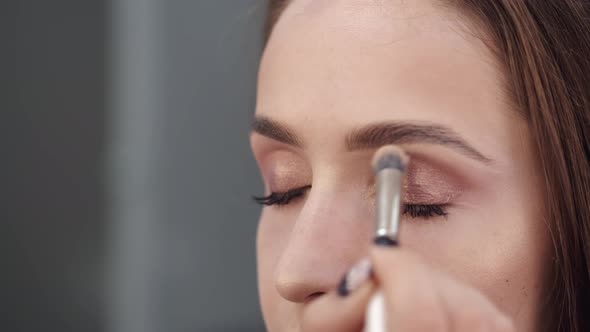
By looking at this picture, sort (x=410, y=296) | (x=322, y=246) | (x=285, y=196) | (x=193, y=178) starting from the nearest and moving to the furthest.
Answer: (x=410, y=296), (x=322, y=246), (x=285, y=196), (x=193, y=178)

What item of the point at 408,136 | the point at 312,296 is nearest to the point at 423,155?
the point at 408,136

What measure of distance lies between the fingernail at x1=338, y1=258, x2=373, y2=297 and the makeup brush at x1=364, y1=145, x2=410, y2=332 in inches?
0.5

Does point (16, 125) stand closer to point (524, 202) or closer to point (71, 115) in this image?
point (71, 115)

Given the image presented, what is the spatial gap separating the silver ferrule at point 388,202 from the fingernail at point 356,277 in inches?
0.8

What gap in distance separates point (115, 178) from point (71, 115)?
0.14 m

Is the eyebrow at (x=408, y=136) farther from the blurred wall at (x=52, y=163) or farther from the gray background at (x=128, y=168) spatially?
the blurred wall at (x=52, y=163)

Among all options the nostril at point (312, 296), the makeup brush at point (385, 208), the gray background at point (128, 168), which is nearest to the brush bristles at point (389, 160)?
the makeup brush at point (385, 208)

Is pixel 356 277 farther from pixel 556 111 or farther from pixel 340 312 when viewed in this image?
pixel 556 111

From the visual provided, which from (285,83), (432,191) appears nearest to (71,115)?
(285,83)

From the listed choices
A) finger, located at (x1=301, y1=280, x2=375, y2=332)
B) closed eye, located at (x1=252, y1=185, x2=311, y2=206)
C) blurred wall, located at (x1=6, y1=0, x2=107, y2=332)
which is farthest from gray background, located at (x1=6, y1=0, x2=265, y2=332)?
finger, located at (x1=301, y1=280, x2=375, y2=332)

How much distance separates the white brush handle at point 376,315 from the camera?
1.28 ft

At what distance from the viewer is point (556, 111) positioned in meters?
0.57

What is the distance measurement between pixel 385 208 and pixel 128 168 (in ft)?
2.96

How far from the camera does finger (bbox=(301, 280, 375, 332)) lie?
1.36 feet
